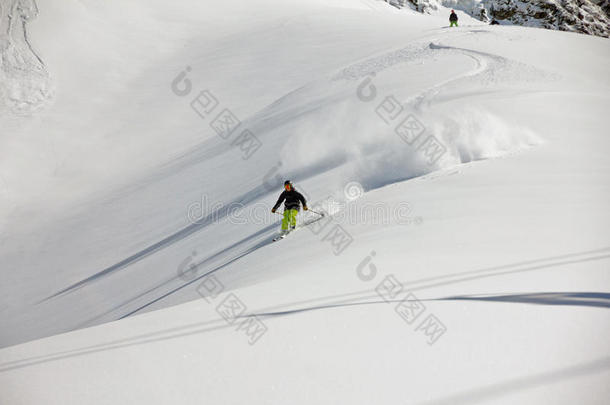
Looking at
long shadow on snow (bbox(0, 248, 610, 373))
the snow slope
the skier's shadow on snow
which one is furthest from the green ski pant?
the skier's shadow on snow

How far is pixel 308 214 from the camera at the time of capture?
946 centimetres

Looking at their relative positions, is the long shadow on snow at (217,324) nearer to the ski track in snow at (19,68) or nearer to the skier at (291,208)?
the skier at (291,208)

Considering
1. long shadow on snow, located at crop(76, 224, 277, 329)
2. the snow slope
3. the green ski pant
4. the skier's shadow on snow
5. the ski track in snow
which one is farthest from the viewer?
the ski track in snow

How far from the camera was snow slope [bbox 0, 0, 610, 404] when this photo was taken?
300 cm

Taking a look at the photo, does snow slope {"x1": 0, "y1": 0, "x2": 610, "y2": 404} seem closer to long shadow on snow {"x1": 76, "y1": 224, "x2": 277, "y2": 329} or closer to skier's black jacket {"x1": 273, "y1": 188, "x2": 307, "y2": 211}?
long shadow on snow {"x1": 76, "y1": 224, "x2": 277, "y2": 329}

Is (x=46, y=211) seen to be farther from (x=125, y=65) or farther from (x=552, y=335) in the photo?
(x=552, y=335)

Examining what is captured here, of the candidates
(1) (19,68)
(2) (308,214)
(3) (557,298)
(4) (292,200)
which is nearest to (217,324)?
(3) (557,298)

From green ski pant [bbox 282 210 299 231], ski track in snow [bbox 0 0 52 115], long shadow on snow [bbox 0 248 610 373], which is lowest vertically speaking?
long shadow on snow [bbox 0 248 610 373]

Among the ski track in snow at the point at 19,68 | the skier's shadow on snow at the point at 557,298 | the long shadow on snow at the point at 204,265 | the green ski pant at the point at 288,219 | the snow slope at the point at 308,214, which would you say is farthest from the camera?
the ski track in snow at the point at 19,68

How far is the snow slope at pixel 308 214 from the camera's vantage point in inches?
118

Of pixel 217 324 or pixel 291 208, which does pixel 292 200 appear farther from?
pixel 217 324

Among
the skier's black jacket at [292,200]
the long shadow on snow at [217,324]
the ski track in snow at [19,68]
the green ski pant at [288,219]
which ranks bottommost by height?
the long shadow on snow at [217,324]

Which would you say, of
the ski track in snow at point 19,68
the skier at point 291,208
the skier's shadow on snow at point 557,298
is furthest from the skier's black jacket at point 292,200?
the ski track in snow at point 19,68

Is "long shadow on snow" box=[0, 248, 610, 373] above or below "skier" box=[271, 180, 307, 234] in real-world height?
below
